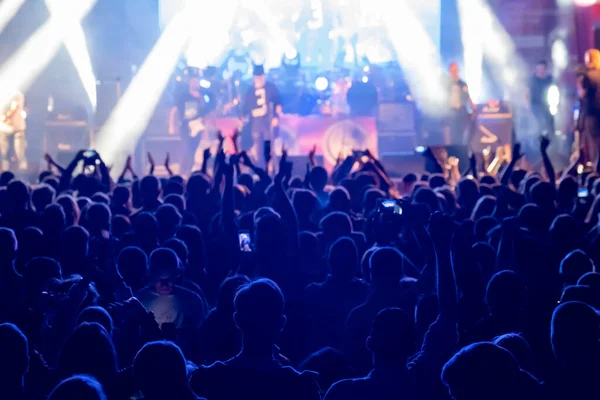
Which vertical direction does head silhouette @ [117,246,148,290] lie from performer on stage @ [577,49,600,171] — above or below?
below

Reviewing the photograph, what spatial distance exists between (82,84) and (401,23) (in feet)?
28.3

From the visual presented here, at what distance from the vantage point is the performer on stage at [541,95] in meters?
14.2

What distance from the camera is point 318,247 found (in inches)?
183

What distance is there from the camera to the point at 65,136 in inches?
641

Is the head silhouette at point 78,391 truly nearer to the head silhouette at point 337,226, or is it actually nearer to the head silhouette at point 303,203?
the head silhouette at point 337,226

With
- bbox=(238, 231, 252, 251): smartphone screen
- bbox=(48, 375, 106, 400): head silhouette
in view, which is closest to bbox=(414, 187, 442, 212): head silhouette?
bbox=(238, 231, 252, 251): smartphone screen

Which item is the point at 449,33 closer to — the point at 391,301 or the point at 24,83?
the point at 24,83

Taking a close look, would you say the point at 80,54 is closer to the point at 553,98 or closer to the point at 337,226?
the point at 553,98

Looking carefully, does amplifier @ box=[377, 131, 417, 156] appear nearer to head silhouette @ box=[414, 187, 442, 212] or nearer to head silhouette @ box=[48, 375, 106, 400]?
head silhouette @ box=[414, 187, 442, 212]

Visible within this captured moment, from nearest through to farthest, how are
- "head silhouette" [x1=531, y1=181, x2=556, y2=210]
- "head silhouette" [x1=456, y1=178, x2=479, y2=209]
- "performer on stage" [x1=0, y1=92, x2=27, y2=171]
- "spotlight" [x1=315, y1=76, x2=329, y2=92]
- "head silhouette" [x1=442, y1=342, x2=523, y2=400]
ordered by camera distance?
"head silhouette" [x1=442, y1=342, x2=523, y2=400]
"head silhouette" [x1=531, y1=181, x2=556, y2=210]
"head silhouette" [x1=456, y1=178, x2=479, y2=209]
"performer on stage" [x1=0, y1=92, x2=27, y2=171]
"spotlight" [x1=315, y1=76, x2=329, y2=92]

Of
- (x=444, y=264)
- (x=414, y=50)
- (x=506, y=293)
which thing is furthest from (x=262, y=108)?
(x=444, y=264)

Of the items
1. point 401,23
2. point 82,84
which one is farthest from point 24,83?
point 401,23

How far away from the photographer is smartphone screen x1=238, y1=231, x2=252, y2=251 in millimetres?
4796

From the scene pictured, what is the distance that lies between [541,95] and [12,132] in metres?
11.1
